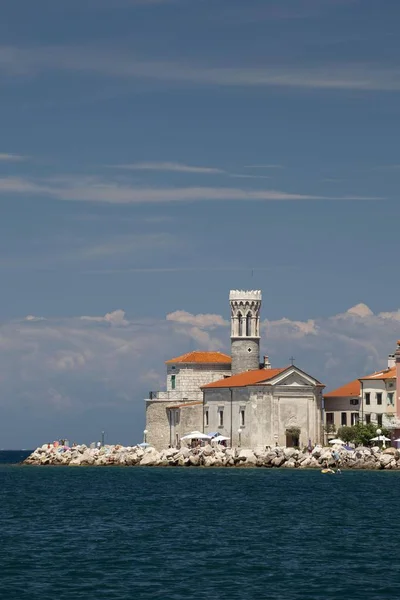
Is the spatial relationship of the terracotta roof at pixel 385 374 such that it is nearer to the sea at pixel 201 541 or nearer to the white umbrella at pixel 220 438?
the white umbrella at pixel 220 438

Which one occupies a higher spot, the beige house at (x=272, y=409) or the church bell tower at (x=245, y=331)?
the church bell tower at (x=245, y=331)

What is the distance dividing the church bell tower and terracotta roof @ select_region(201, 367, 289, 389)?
2.82 m

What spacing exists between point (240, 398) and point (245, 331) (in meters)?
11.2

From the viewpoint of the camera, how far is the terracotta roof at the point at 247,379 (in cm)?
11556

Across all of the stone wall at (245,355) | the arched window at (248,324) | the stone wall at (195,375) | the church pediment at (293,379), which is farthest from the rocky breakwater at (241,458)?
the arched window at (248,324)

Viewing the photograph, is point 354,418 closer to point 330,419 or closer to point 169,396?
point 330,419

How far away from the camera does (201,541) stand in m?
50.3

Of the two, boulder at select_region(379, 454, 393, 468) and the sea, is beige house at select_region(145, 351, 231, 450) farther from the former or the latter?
the sea

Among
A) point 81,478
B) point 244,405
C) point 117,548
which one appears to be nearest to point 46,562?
point 117,548

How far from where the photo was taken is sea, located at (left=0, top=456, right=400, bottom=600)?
39.2 metres

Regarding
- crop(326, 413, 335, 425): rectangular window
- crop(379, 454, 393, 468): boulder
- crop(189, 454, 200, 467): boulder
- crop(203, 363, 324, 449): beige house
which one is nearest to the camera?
crop(379, 454, 393, 468): boulder

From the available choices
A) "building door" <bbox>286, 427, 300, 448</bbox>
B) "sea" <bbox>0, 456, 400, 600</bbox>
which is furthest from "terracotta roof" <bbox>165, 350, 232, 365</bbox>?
"sea" <bbox>0, 456, 400, 600</bbox>

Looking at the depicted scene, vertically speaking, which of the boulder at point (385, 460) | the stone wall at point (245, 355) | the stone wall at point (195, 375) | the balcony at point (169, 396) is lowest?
the boulder at point (385, 460)

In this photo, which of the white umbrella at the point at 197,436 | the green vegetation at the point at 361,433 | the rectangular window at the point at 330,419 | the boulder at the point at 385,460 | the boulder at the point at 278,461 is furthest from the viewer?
the rectangular window at the point at 330,419
